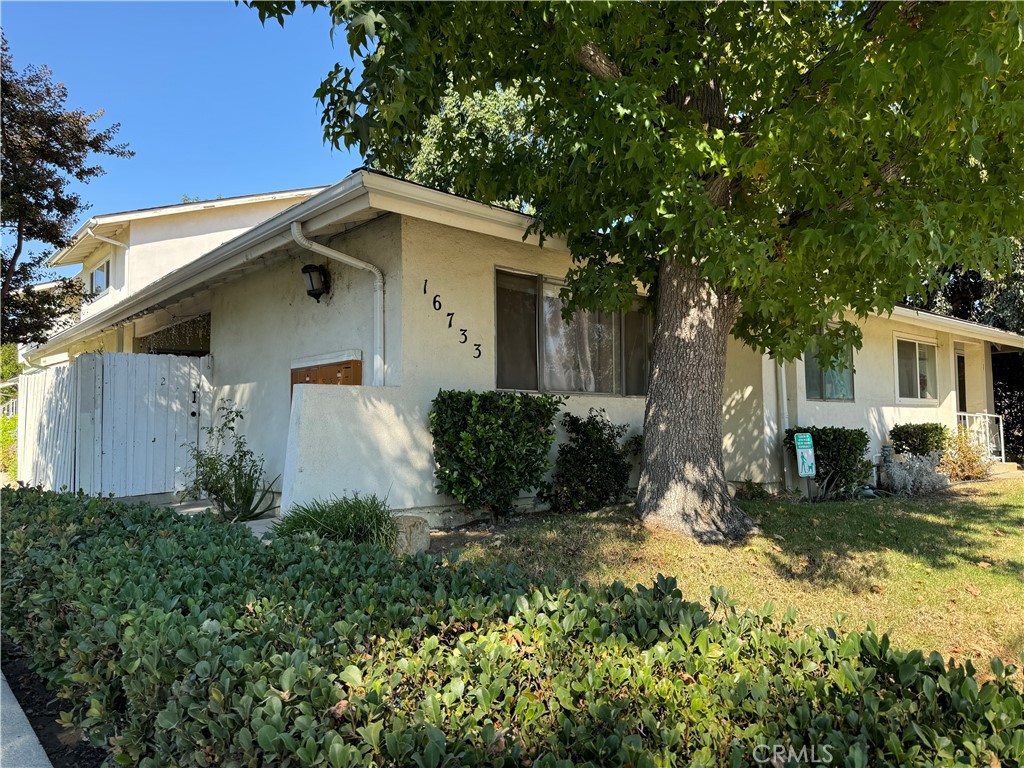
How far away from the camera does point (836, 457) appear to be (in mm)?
9977

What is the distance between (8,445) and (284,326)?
483 inches

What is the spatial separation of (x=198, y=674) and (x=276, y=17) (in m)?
4.15

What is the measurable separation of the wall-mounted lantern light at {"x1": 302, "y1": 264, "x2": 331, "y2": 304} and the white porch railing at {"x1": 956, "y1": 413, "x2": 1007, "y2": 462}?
13152 millimetres

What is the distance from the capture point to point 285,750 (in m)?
1.59

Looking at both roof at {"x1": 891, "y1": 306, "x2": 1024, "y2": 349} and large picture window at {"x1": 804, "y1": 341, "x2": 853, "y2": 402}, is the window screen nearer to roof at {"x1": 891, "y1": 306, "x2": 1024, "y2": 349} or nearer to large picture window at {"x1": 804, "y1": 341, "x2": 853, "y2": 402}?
large picture window at {"x1": 804, "y1": 341, "x2": 853, "y2": 402}

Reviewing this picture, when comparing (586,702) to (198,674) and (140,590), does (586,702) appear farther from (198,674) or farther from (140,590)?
(140,590)

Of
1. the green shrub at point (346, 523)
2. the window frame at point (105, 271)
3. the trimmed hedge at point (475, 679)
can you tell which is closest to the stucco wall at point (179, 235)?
the window frame at point (105, 271)

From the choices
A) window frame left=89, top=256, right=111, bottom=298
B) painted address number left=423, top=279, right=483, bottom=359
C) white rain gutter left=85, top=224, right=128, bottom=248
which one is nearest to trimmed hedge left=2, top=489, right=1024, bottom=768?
painted address number left=423, top=279, right=483, bottom=359

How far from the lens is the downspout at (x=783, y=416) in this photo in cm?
994

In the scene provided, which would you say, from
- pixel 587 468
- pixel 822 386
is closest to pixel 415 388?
pixel 587 468

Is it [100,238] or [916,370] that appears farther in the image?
[100,238]

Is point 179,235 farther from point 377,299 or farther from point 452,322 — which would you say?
point 452,322

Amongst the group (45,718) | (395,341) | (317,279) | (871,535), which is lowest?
(45,718)

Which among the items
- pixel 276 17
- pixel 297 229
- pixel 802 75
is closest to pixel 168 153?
pixel 297 229
